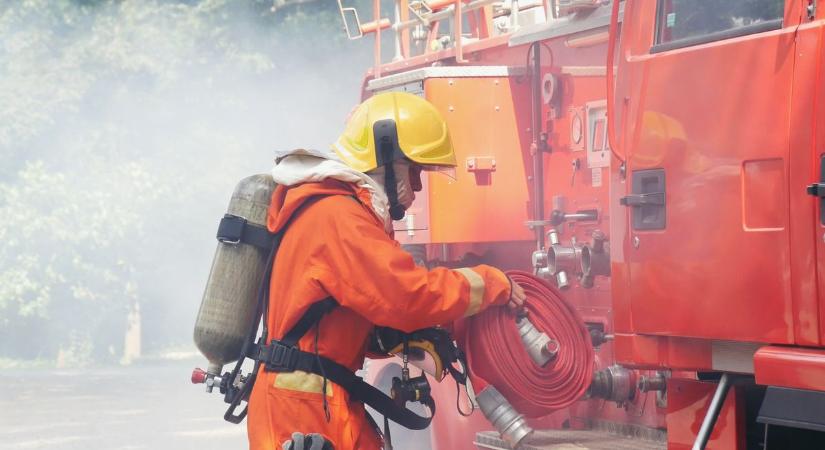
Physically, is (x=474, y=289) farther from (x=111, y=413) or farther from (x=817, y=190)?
(x=111, y=413)

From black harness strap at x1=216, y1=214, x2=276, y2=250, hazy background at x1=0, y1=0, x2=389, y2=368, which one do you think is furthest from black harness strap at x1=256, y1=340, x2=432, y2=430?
hazy background at x1=0, y1=0, x2=389, y2=368

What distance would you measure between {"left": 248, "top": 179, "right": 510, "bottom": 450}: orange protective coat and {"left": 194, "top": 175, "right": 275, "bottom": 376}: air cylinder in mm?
110

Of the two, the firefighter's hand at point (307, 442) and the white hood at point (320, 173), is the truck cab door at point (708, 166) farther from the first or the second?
the firefighter's hand at point (307, 442)

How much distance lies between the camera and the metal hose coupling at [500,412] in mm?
4965

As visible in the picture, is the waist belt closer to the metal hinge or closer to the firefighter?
the firefighter

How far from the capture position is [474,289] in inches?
178

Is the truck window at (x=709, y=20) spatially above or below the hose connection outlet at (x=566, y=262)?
above

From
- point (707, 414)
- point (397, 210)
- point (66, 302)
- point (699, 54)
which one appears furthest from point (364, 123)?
point (66, 302)

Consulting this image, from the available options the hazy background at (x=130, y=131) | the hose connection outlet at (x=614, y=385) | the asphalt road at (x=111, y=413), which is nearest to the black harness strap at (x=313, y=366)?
the hose connection outlet at (x=614, y=385)

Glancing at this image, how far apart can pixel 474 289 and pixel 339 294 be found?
48cm

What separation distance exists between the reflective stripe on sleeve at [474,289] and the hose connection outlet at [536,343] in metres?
0.45

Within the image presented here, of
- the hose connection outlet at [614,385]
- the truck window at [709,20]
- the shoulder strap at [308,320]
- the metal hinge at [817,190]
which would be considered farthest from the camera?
the hose connection outlet at [614,385]

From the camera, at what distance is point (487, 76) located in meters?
6.70

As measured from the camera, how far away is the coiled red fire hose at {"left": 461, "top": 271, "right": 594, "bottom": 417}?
4.90 m
